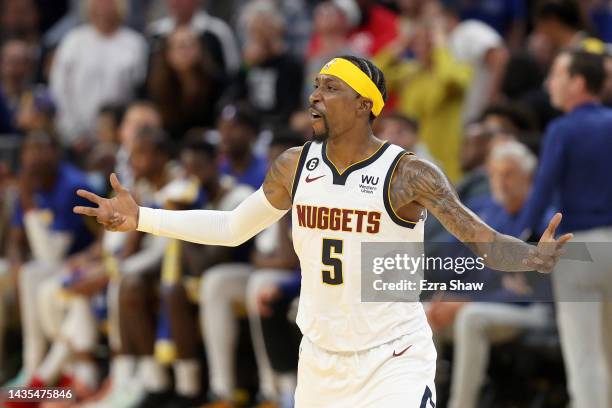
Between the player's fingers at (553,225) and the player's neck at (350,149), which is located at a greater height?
the player's neck at (350,149)


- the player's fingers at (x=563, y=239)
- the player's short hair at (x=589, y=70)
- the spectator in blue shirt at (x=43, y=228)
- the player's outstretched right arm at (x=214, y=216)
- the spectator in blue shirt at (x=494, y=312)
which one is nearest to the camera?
the player's fingers at (x=563, y=239)

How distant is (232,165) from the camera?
10055 millimetres

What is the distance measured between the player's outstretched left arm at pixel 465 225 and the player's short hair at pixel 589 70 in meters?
2.65

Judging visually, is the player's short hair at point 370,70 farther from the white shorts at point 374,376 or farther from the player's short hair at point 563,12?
the player's short hair at point 563,12

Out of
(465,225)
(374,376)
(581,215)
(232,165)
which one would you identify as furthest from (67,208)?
(465,225)

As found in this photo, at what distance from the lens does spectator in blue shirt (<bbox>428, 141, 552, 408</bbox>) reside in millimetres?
8234

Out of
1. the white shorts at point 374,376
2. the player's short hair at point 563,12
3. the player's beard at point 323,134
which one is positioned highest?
the player's short hair at point 563,12

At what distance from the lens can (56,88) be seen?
41.8ft

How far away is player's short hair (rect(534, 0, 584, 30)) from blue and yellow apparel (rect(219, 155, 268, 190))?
249 cm

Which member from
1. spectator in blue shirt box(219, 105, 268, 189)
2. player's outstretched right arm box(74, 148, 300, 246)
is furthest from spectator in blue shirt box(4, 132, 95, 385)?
player's outstretched right arm box(74, 148, 300, 246)

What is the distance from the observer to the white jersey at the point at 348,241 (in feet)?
17.6

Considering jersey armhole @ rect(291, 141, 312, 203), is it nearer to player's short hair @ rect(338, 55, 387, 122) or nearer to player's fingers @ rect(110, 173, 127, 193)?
player's short hair @ rect(338, 55, 387, 122)

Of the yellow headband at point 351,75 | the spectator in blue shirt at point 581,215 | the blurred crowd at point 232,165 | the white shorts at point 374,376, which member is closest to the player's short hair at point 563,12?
the blurred crowd at point 232,165

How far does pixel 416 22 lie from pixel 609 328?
407cm
